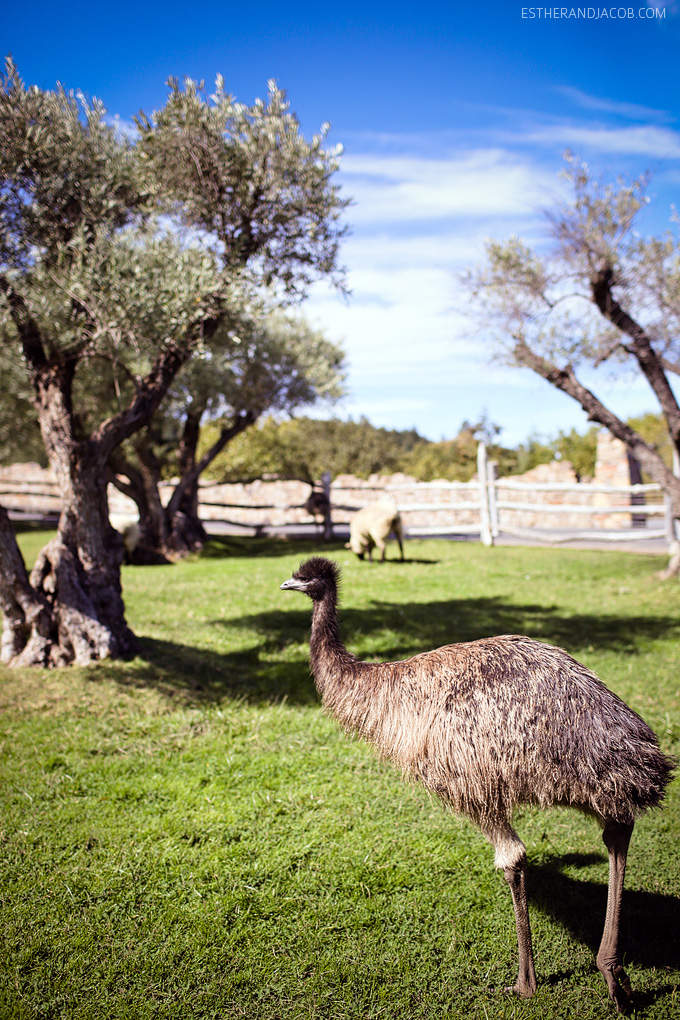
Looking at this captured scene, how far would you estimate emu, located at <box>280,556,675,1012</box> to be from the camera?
3209 millimetres

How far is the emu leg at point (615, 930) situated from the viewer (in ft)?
10.6

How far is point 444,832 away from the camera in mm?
4750

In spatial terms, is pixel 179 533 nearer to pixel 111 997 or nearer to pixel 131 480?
pixel 131 480

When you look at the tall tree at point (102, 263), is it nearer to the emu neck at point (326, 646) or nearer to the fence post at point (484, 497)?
the emu neck at point (326, 646)

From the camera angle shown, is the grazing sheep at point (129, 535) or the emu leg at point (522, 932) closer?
the emu leg at point (522, 932)

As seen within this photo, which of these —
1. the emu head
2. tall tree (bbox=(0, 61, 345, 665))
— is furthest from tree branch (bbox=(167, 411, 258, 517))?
the emu head

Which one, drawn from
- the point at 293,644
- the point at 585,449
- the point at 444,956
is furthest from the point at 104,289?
the point at 585,449

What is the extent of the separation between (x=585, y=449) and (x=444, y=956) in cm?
2929

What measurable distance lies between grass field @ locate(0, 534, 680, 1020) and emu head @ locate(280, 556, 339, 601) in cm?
188

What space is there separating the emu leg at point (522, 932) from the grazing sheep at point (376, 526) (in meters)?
12.2

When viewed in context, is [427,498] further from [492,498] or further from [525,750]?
[525,750]

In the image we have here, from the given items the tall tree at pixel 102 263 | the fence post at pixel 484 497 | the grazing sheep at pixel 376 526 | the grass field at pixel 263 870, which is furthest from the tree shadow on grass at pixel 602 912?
the fence post at pixel 484 497

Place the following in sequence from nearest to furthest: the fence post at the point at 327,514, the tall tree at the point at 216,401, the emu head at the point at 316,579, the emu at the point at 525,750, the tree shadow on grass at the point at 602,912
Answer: the emu at the point at 525,750
the tree shadow on grass at the point at 602,912
the emu head at the point at 316,579
the tall tree at the point at 216,401
the fence post at the point at 327,514

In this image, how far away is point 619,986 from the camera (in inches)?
128
